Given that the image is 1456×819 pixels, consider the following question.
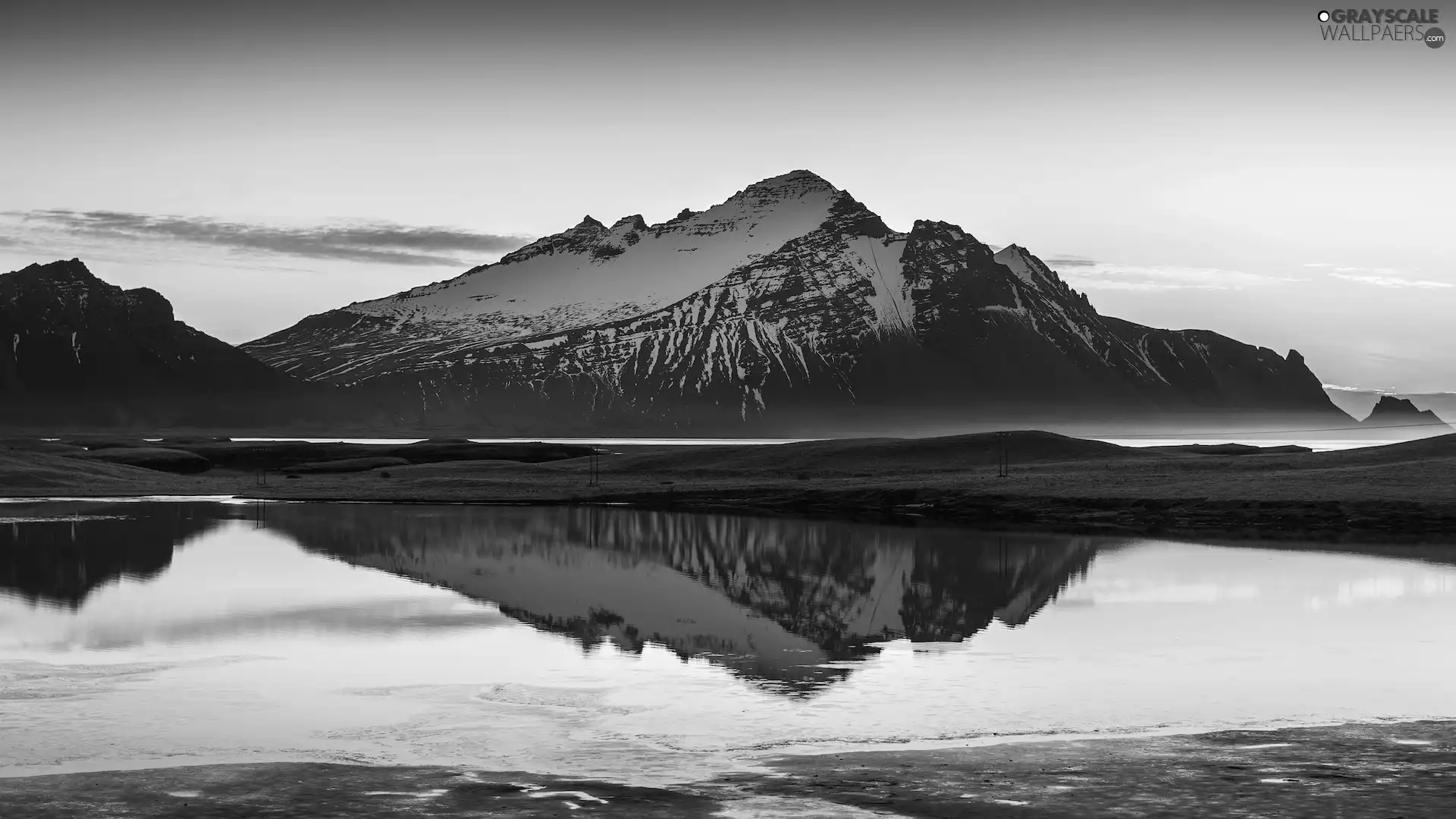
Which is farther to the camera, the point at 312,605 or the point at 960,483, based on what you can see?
the point at 960,483

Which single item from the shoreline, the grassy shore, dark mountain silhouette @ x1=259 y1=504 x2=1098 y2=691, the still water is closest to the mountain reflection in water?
dark mountain silhouette @ x1=259 y1=504 x2=1098 y2=691

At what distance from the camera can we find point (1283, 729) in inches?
1041

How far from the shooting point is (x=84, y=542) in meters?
68.6

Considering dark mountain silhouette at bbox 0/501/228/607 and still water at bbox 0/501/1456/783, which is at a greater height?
still water at bbox 0/501/1456/783

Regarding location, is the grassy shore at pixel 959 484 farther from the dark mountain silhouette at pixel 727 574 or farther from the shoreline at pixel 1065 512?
the dark mountain silhouette at pixel 727 574

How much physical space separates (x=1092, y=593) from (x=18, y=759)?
36.9 metres

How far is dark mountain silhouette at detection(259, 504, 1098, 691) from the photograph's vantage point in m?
41.1

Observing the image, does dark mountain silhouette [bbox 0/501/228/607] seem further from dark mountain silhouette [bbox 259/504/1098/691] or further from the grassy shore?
the grassy shore

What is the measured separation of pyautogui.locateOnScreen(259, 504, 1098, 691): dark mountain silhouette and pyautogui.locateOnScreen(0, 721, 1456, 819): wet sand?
9682 mm

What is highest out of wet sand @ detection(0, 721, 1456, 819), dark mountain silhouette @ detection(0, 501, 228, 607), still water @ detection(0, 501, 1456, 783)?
wet sand @ detection(0, 721, 1456, 819)

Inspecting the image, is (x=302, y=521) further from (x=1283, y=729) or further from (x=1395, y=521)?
(x=1283, y=729)

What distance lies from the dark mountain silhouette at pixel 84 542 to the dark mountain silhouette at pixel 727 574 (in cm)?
699

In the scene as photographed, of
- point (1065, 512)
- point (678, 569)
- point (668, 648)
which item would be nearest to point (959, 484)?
point (1065, 512)

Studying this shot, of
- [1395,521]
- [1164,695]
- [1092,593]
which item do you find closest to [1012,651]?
[1164,695]
